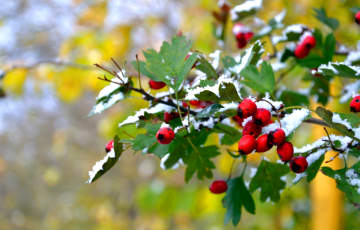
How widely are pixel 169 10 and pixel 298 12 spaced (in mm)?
1419

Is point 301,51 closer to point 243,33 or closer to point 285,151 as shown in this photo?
point 243,33

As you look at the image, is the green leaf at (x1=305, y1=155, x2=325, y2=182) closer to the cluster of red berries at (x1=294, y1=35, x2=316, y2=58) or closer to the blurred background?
the cluster of red berries at (x1=294, y1=35, x2=316, y2=58)

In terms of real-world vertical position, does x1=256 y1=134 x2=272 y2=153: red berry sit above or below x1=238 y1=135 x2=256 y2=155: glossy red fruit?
below

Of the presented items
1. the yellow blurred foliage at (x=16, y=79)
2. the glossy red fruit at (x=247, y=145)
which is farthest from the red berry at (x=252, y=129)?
the yellow blurred foliage at (x=16, y=79)

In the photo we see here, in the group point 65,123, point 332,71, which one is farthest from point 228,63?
point 65,123

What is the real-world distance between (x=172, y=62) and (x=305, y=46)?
394 millimetres

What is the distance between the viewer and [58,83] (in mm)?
1870

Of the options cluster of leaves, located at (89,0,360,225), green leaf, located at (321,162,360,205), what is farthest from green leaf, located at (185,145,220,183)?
green leaf, located at (321,162,360,205)

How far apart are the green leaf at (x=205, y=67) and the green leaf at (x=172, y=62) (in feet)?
0.18

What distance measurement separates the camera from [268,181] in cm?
59

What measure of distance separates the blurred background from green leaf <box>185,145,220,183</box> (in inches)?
26.4

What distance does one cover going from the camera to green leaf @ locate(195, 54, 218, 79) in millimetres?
531

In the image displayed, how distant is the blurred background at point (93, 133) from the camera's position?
5.70ft

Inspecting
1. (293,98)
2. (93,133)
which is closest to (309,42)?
(293,98)
